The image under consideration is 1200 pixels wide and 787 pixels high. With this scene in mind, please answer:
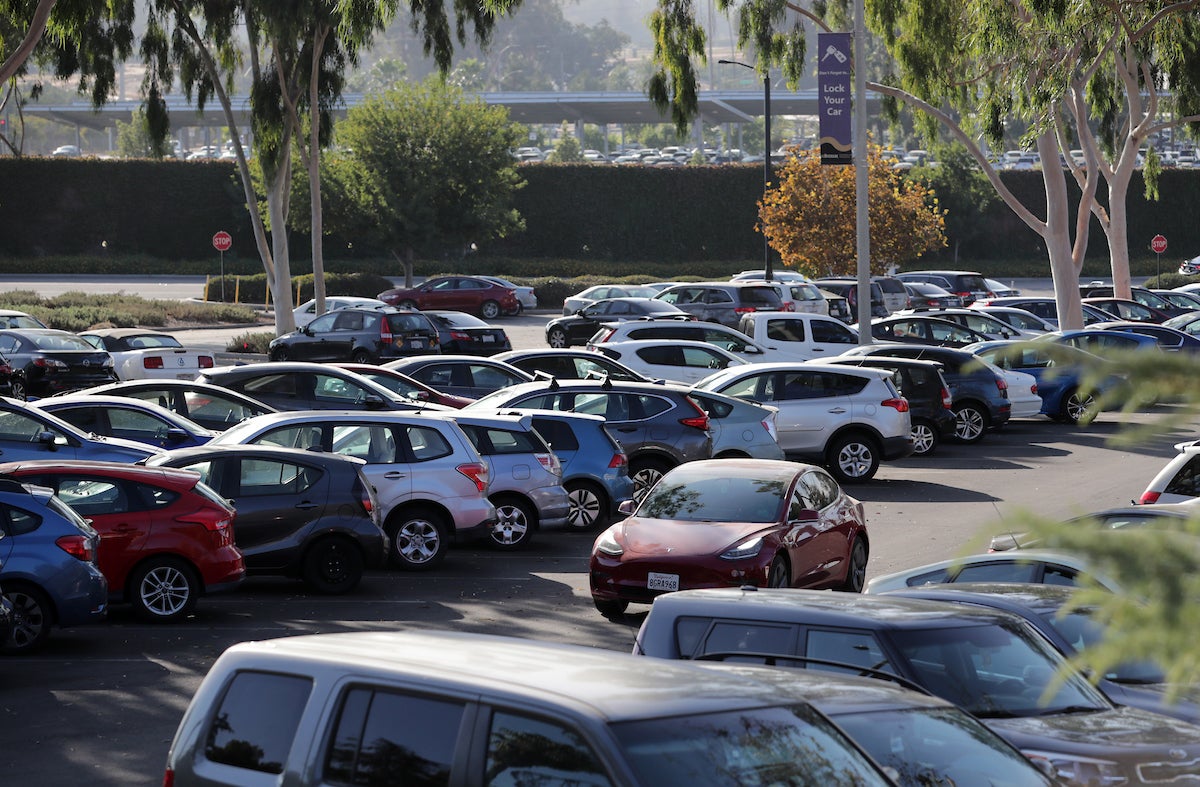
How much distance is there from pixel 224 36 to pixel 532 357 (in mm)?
13830

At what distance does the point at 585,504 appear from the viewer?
58.9 ft

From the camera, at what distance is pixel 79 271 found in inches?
2709

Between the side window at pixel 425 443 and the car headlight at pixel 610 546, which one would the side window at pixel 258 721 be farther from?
the side window at pixel 425 443

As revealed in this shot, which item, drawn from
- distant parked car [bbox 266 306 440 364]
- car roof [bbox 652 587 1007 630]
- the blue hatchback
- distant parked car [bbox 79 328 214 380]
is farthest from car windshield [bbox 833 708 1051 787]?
distant parked car [bbox 266 306 440 364]

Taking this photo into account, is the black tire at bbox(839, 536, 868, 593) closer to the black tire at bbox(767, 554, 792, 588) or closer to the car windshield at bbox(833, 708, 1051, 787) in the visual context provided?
the black tire at bbox(767, 554, 792, 588)

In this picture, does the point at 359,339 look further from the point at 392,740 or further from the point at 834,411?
the point at 392,740

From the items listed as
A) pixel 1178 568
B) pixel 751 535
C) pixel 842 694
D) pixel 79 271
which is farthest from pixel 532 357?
pixel 79 271

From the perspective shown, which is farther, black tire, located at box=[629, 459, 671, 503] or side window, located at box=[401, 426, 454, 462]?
black tire, located at box=[629, 459, 671, 503]

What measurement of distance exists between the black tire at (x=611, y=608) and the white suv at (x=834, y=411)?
28.9 feet

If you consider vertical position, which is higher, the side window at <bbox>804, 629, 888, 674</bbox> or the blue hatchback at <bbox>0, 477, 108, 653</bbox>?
the side window at <bbox>804, 629, 888, 674</bbox>

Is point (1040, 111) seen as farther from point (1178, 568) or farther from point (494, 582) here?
point (1178, 568)

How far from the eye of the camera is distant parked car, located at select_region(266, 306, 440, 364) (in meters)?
33.4

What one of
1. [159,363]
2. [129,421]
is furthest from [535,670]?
[159,363]

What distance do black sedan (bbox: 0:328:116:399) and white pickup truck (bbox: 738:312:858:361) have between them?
42.2 feet
